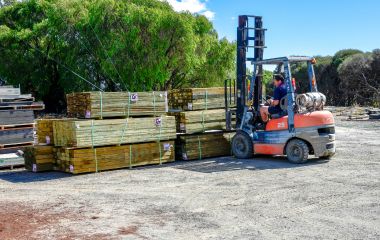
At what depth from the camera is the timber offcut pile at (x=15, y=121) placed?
14430 millimetres

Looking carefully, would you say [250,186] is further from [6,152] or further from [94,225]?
[6,152]

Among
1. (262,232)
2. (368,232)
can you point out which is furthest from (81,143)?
(368,232)

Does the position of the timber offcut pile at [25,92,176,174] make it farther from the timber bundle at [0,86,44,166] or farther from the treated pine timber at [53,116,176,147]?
the timber bundle at [0,86,44,166]

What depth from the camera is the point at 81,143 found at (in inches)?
498

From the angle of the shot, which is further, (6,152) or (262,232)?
(6,152)

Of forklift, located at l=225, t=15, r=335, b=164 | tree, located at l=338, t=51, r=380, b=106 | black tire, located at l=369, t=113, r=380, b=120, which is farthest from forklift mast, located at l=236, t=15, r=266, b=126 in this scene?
tree, located at l=338, t=51, r=380, b=106

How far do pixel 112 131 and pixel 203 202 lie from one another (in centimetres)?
496

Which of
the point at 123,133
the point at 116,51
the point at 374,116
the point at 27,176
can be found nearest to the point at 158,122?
the point at 123,133

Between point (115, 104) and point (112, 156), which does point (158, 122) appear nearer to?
point (115, 104)

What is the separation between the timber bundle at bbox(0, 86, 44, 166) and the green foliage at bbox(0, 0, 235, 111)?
20.9 feet

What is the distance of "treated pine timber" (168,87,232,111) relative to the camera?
49.4 ft

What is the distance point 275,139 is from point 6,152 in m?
7.89

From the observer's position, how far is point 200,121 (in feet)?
49.4

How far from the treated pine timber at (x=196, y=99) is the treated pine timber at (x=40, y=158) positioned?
163 inches
